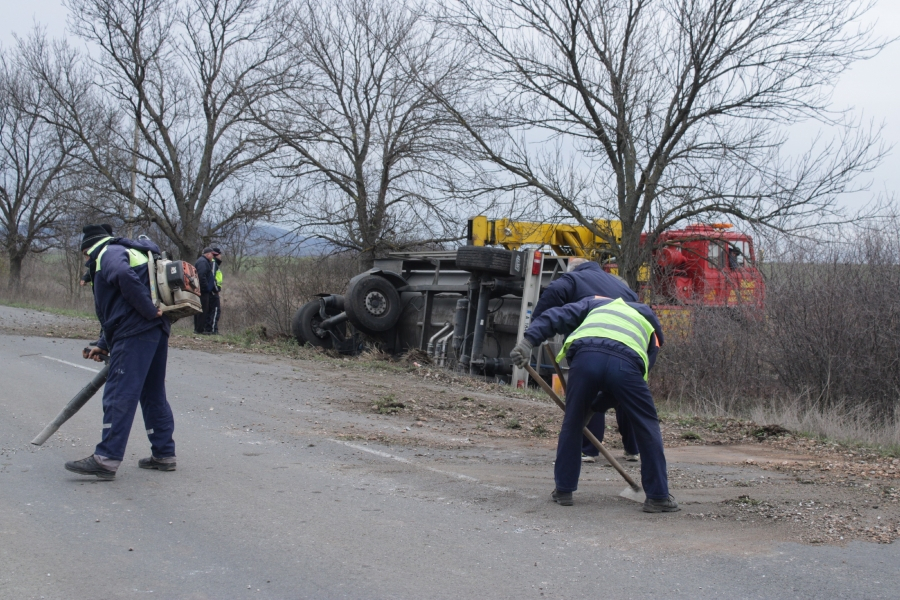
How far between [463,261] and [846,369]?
5.68 m

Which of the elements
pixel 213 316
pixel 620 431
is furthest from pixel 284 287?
pixel 620 431

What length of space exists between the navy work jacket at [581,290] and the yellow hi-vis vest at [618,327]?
440 millimetres

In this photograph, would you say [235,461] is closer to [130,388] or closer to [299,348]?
[130,388]

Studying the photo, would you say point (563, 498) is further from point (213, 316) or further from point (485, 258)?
point (213, 316)

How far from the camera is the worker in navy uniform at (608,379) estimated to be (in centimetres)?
534

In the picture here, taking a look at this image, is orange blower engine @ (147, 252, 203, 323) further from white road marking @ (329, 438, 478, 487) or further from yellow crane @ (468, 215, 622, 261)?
yellow crane @ (468, 215, 622, 261)

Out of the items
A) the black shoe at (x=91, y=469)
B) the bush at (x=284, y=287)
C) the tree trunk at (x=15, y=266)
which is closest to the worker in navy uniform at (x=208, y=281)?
the bush at (x=284, y=287)

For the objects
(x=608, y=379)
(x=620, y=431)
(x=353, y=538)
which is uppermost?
(x=608, y=379)

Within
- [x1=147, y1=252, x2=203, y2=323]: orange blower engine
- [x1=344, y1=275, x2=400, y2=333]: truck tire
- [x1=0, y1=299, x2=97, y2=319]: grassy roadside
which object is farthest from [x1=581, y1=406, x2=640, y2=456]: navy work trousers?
[x1=0, y1=299, x2=97, y2=319]: grassy roadside

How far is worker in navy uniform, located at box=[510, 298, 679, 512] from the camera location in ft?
17.5

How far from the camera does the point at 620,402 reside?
541cm

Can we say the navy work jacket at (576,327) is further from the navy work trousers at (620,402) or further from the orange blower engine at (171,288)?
the orange blower engine at (171,288)

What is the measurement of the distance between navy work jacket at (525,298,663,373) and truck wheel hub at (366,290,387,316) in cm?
986

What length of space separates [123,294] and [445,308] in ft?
31.5
